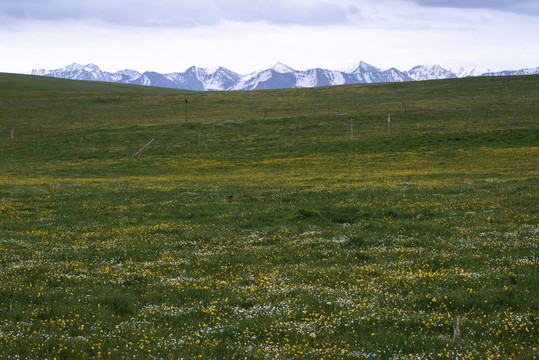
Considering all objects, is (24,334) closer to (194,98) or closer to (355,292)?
(355,292)

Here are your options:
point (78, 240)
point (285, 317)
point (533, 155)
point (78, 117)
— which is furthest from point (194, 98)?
point (285, 317)

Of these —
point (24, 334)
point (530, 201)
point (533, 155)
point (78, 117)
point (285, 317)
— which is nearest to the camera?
point (24, 334)

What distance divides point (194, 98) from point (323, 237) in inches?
5219

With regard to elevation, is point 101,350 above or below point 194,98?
below

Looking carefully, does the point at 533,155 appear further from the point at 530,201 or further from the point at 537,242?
the point at 537,242

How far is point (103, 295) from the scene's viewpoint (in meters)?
9.73

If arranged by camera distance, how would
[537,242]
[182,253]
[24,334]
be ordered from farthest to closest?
1. [182,253]
2. [537,242]
3. [24,334]

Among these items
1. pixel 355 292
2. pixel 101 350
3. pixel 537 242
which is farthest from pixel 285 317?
pixel 537 242

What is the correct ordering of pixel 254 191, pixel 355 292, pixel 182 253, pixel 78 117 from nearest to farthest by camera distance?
pixel 355 292 → pixel 182 253 → pixel 254 191 → pixel 78 117

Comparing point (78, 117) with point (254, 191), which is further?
point (78, 117)

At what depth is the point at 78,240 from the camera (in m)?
15.8

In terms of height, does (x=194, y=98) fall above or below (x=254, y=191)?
above

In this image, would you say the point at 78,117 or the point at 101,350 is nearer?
the point at 101,350

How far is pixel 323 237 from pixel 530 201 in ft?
38.1
